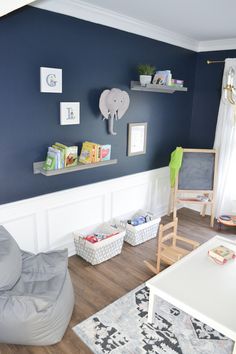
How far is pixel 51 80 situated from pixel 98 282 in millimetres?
2038

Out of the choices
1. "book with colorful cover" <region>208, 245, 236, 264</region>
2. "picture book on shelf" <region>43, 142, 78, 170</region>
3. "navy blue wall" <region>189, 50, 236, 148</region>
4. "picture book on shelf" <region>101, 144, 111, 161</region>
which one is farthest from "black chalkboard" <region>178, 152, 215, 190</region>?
"picture book on shelf" <region>43, 142, 78, 170</region>

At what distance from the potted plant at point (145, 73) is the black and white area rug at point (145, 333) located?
8.01 feet

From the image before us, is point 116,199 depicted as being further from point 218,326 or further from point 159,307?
point 218,326

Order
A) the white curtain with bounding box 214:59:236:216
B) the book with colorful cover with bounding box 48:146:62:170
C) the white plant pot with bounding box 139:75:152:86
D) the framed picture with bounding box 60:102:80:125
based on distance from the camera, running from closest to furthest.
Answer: the book with colorful cover with bounding box 48:146:62:170, the framed picture with bounding box 60:102:80:125, the white plant pot with bounding box 139:75:152:86, the white curtain with bounding box 214:59:236:216

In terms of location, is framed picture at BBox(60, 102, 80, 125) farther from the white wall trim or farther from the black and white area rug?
the black and white area rug

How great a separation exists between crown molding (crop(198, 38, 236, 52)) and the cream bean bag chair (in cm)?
368

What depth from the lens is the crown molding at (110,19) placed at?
2607 mm

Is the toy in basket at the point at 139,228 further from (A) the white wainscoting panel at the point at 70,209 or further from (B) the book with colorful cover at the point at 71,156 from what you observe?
(B) the book with colorful cover at the point at 71,156

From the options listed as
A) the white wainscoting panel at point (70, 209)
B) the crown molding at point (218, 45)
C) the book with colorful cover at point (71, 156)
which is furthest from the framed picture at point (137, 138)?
the crown molding at point (218, 45)

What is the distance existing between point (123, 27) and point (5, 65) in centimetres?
150

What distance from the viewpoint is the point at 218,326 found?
5.60 feet

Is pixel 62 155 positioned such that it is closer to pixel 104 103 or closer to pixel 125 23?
pixel 104 103

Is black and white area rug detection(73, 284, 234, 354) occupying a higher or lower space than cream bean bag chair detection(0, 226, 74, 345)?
lower

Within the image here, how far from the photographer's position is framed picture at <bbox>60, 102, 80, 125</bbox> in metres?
2.87
